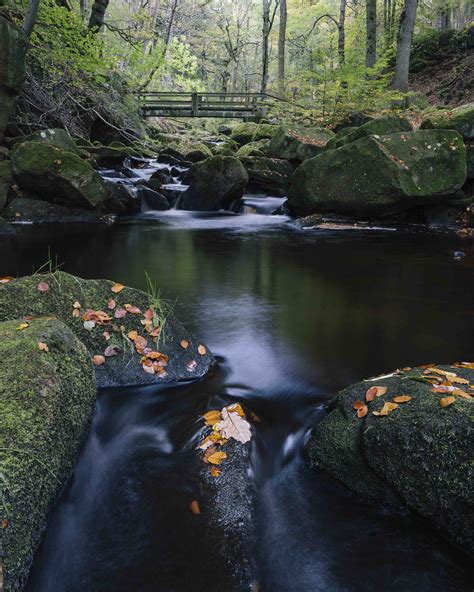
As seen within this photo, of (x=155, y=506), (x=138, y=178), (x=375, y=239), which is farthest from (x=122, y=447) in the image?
(x=138, y=178)

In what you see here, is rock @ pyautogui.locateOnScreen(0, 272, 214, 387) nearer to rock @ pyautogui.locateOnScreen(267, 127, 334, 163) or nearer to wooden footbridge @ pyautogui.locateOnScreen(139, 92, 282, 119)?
rock @ pyautogui.locateOnScreen(267, 127, 334, 163)

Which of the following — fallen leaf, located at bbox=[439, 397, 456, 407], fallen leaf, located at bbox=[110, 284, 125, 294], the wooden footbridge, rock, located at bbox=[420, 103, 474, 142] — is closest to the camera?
fallen leaf, located at bbox=[439, 397, 456, 407]

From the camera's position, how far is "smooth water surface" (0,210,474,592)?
2057 mm

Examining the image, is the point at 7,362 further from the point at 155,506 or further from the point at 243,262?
the point at 243,262

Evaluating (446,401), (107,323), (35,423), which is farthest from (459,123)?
(35,423)

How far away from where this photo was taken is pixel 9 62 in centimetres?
923

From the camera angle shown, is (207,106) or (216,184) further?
(207,106)

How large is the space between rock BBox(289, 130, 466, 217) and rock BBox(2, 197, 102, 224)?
6773mm

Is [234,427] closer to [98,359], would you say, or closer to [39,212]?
[98,359]

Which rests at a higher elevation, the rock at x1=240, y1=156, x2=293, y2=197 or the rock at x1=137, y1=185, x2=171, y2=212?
the rock at x1=240, y1=156, x2=293, y2=197

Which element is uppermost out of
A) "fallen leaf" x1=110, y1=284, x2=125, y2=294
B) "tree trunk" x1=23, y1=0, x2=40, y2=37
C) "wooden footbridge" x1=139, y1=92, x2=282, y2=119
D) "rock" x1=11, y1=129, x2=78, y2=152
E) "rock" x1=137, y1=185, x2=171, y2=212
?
"wooden footbridge" x1=139, y1=92, x2=282, y2=119

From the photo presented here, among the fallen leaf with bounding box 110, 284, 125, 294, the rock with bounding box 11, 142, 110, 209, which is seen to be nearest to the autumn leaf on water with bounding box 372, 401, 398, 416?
the fallen leaf with bounding box 110, 284, 125, 294

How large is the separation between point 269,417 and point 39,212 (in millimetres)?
9720

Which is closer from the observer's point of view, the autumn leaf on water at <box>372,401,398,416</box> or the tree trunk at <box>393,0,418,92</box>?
the autumn leaf on water at <box>372,401,398,416</box>
